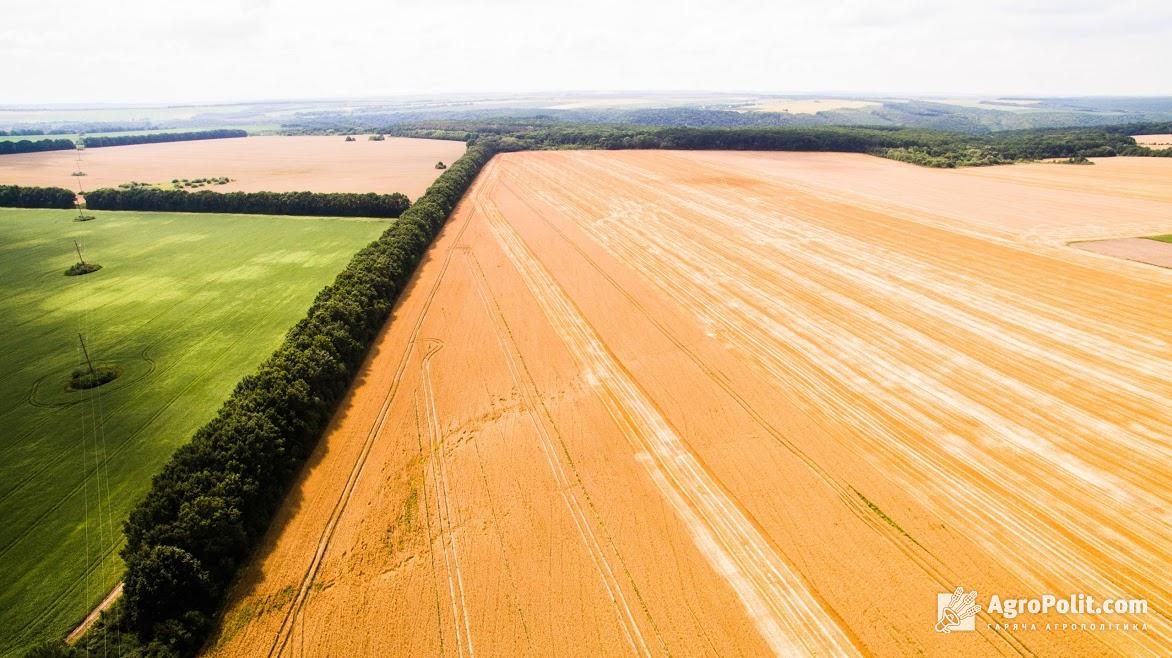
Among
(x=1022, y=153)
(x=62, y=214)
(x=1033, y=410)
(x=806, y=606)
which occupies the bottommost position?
(x=806, y=606)

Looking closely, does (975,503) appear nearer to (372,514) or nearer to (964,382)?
(964,382)

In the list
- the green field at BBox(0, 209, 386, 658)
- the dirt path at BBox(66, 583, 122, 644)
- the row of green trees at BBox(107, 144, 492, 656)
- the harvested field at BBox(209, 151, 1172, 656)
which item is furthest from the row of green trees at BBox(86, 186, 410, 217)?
the dirt path at BBox(66, 583, 122, 644)

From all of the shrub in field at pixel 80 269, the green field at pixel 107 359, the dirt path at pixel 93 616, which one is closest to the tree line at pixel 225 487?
the dirt path at pixel 93 616

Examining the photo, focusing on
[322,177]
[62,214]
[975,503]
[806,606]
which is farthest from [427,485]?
[322,177]

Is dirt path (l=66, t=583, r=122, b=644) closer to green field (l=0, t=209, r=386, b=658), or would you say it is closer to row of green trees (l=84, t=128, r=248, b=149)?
green field (l=0, t=209, r=386, b=658)

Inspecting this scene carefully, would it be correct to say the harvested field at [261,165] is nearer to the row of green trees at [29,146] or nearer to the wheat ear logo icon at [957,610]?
the row of green trees at [29,146]
